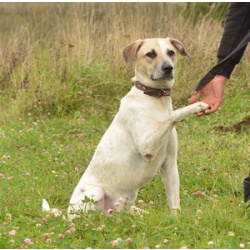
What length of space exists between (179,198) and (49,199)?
1156 mm

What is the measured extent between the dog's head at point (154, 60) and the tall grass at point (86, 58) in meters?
3.41

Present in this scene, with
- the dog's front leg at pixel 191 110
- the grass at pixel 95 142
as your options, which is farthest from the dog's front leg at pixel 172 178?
the dog's front leg at pixel 191 110

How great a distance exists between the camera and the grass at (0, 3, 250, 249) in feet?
12.2

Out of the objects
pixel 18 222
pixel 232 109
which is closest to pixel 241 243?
pixel 18 222

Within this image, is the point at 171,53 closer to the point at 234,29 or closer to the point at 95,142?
the point at 234,29

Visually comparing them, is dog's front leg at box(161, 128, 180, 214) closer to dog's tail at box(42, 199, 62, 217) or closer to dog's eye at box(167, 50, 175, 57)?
dog's eye at box(167, 50, 175, 57)

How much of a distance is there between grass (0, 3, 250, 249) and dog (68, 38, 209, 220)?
21cm

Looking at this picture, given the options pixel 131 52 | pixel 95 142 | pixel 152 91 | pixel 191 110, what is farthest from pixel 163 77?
pixel 95 142

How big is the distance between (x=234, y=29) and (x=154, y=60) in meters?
0.71

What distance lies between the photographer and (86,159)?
6238 millimetres

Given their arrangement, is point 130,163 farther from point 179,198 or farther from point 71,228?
point 71,228

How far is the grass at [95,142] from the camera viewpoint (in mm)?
3711

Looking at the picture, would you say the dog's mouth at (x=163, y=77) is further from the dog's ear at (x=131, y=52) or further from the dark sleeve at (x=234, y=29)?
the dark sleeve at (x=234, y=29)

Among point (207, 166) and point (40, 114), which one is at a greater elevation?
point (207, 166)
